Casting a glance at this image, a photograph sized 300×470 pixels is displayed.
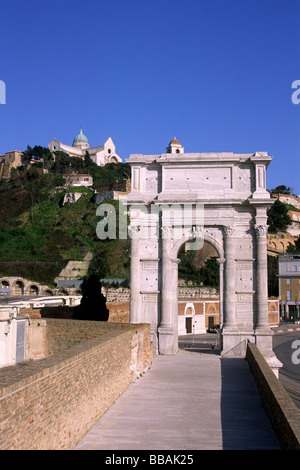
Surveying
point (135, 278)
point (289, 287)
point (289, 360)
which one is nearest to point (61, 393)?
point (135, 278)

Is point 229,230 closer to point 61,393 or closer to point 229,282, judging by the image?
point 229,282

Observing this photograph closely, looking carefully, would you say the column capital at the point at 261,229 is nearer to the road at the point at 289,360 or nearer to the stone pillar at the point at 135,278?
the stone pillar at the point at 135,278

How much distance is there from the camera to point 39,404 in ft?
22.8

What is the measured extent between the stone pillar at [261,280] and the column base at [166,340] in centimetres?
320

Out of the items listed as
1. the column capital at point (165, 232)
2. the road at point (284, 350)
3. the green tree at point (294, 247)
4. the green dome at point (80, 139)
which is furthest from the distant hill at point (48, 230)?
the column capital at point (165, 232)

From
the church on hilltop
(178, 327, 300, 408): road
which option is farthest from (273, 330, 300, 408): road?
the church on hilltop

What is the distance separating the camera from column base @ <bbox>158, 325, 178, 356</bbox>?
2120 cm

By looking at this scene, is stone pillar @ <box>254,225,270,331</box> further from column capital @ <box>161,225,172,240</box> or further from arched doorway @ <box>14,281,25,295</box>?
arched doorway @ <box>14,281,25,295</box>

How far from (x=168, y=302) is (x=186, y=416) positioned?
33.6 ft

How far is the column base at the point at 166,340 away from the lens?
69.6ft

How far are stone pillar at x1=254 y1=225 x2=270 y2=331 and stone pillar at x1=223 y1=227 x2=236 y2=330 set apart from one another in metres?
0.89

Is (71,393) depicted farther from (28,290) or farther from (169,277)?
(28,290)

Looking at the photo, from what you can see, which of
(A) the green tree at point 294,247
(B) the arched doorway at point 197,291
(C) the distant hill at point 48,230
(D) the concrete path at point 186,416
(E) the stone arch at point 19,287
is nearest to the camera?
(D) the concrete path at point 186,416

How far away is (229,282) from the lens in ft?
70.0
